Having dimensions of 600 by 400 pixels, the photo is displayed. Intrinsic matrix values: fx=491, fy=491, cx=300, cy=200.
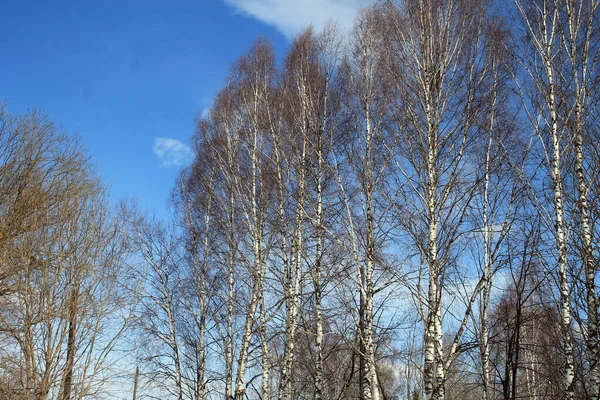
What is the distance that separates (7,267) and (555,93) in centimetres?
1199

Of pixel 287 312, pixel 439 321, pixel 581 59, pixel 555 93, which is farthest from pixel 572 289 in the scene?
pixel 287 312

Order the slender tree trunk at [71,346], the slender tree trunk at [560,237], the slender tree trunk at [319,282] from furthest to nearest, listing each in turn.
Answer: the slender tree trunk at [319,282] < the slender tree trunk at [71,346] < the slender tree trunk at [560,237]

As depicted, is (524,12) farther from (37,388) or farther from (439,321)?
(37,388)

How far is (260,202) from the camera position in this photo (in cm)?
1144

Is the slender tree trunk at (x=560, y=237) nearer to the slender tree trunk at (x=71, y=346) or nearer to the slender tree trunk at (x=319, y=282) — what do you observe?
the slender tree trunk at (x=319, y=282)

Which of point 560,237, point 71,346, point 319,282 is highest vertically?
point 560,237

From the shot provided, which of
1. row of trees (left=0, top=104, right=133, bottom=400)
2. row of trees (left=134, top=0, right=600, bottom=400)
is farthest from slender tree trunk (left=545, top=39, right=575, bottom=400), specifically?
row of trees (left=0, top=104, right=133, bottom=400)

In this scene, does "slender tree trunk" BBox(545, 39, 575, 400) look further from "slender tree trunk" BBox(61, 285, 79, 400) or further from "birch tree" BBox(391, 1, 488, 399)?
"slender tree trunk" BBox(61, 285, 79, 400)

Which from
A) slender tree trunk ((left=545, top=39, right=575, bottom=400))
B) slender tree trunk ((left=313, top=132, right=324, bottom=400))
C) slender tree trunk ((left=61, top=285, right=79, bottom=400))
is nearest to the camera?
slender tree trunk ((left=545, top=39, right=575, bottom=400))

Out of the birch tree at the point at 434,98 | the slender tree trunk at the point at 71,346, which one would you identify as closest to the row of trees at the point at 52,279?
the slender tree trunk at the point at 71,346

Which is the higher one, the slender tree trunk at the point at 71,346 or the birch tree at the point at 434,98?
the birch tree at the point at 434,98

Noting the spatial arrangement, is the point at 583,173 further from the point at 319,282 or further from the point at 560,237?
the point at 319,282

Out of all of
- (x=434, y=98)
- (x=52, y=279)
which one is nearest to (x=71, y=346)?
(x=52, y=279)

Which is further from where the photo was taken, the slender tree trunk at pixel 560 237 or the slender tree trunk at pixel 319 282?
the slender tree trunk at pixel 319 282
